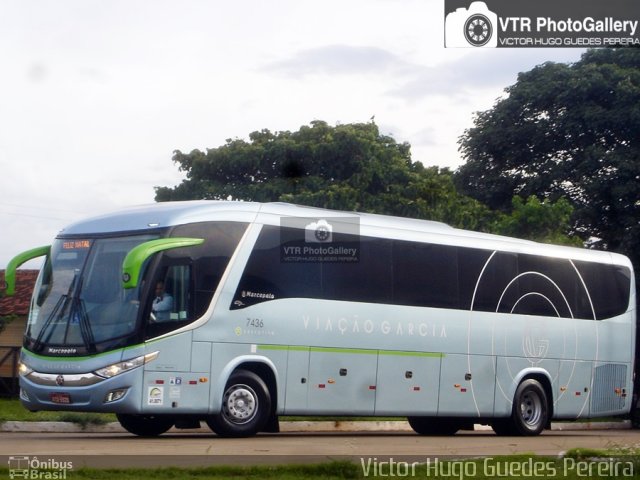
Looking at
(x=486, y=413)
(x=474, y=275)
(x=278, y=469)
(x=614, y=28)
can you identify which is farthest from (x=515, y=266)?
(x=614, y=28)

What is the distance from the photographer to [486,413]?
1878cm

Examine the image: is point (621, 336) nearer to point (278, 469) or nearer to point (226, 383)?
point (226, 383)

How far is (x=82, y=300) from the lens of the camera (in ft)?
48.3

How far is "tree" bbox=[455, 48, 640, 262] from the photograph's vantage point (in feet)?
123

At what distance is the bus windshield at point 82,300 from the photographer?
14.4m

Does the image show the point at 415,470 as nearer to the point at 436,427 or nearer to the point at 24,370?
the point at 24,370

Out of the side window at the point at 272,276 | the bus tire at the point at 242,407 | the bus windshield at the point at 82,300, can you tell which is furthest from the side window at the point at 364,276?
the bus windshield at the point at 82,300

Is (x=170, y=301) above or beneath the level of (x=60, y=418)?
above

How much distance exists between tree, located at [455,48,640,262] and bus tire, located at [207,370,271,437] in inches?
934

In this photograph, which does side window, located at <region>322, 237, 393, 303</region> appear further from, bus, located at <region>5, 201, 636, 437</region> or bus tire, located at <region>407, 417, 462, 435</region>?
bus tire, located at <region>407, 417, 462, 435</region>

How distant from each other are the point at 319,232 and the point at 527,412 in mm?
5687

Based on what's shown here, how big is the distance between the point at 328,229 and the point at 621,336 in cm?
758

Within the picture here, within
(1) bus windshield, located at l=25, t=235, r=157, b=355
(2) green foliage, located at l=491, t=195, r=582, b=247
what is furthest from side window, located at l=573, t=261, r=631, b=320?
(1) bus windshield, located at l=25, t=235, r=157, b=355

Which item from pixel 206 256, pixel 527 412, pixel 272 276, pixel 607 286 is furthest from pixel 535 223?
pixel 206 256
